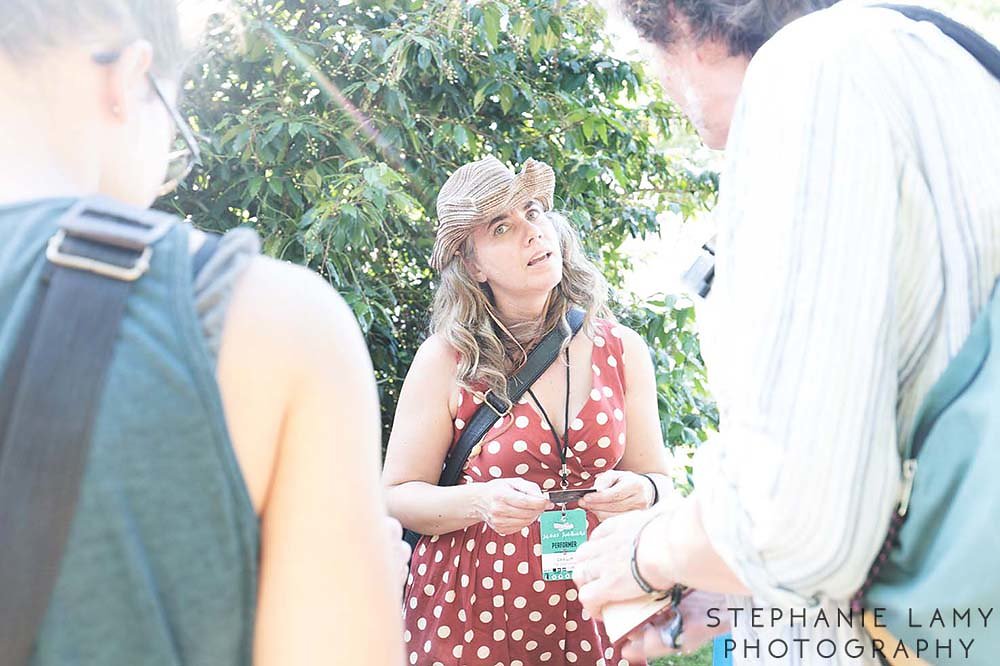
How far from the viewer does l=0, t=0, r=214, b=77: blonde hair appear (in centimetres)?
88

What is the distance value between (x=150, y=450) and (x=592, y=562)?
83 centimetres

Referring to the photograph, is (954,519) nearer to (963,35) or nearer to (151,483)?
(963,35)

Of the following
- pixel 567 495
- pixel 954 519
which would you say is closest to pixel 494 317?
pixel 567 495

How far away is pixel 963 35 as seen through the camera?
118cm

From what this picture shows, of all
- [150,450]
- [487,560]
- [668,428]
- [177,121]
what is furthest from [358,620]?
[668,428]

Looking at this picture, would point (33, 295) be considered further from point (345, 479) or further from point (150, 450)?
point (345, 479)

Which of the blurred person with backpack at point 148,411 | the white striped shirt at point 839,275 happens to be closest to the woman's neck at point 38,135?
the blurred person with backpack at point 148,411

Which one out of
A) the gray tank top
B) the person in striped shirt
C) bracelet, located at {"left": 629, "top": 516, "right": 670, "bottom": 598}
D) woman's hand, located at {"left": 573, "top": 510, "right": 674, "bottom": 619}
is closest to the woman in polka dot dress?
woman's hand, located at {"left": 573, "top": 510, "right": 674, "bottom": 619}

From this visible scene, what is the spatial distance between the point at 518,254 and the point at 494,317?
21 cm

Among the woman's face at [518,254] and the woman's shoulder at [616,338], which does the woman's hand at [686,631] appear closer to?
the woman's shoulder at [616,338]

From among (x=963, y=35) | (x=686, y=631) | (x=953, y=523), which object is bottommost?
(x=686, y=631)

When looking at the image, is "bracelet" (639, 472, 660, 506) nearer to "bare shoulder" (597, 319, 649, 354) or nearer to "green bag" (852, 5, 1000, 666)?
"bare shoulder" (597, 319, 649, 354)

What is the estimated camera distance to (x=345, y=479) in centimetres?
92

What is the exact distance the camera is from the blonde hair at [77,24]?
0.88m
